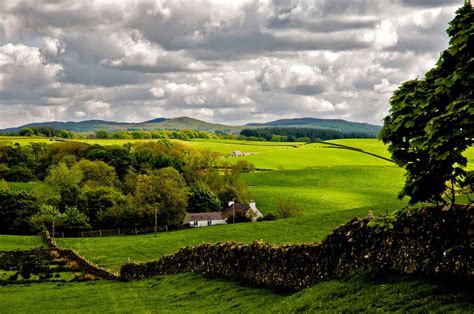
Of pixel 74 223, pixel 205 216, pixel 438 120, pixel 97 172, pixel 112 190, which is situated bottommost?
pixel 205 216

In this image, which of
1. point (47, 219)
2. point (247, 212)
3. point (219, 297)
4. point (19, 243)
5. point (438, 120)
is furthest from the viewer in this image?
point (247, 212)

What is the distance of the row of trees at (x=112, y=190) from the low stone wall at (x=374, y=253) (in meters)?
65.7

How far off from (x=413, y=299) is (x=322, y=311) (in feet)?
9.51

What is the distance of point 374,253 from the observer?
54.7 feet

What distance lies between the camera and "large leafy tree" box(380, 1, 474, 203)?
13.2 m

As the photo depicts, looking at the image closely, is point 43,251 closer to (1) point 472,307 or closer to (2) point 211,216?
(2) point 211,216

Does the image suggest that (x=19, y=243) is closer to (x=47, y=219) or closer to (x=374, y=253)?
(x=47, y=219)

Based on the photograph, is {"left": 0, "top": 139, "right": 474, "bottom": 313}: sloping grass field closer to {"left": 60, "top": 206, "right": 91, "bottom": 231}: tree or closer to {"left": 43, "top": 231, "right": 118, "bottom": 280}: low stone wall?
{"left": 43, "top": 231, "right": 118, "bottom": 280}: low stone wall

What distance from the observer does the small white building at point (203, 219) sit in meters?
105

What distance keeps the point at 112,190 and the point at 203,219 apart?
69.2ft

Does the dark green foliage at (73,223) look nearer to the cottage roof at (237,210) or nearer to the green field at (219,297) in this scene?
the cottage roof at (237,210)

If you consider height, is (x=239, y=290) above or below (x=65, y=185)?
above

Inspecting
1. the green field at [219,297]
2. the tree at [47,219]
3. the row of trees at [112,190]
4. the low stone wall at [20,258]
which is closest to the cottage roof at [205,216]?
the row of trees at [112,190]

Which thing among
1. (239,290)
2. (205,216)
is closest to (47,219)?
(205,216)
